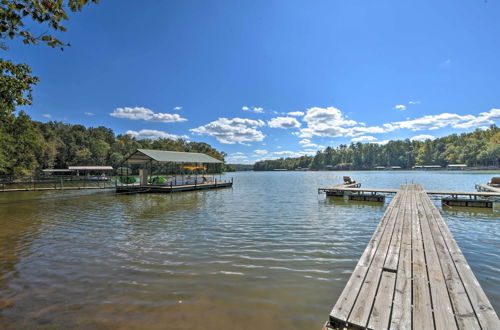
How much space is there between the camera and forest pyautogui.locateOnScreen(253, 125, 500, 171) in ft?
319

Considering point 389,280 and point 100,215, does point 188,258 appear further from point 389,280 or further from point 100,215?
point 100,215

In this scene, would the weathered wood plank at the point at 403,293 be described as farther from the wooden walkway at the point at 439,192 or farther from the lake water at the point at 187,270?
the wooden walkway at the point at 439,192

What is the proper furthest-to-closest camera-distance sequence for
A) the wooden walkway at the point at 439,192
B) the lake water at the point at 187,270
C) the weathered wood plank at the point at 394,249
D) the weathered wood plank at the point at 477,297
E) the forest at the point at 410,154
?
the forest at the point at 410,154 → the wooden walkway at the point at 439,192 → the weathered wood plank at the point at 394,249 → the lake water at the point at 187,270 → the weathered wood plank at the point at 477,297

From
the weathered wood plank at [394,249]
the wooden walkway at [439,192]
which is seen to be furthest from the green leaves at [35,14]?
the wooden walkway at [439,192]

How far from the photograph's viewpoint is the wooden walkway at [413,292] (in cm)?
257

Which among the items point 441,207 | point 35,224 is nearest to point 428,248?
point 441,207

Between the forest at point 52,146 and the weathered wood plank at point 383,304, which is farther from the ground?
the forest at point 52,146

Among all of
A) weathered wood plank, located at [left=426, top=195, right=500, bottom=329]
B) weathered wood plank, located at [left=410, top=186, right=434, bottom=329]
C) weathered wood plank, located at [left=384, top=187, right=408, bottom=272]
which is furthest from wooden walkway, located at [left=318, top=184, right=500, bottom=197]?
weathered wood plank, located at [left=426, top=195, right=500, bottom=329]

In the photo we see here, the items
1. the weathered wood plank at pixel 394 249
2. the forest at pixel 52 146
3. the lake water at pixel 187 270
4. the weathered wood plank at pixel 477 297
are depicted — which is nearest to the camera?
the weathered wood plank at pixel 477 297

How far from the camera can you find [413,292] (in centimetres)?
321

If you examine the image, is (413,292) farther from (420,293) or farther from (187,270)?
(187,270)

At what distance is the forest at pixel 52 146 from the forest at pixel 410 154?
94.9 meters

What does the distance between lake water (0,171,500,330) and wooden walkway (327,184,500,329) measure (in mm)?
843

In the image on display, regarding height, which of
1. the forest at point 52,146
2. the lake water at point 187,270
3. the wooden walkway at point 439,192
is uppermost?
the forest at point 52,146
